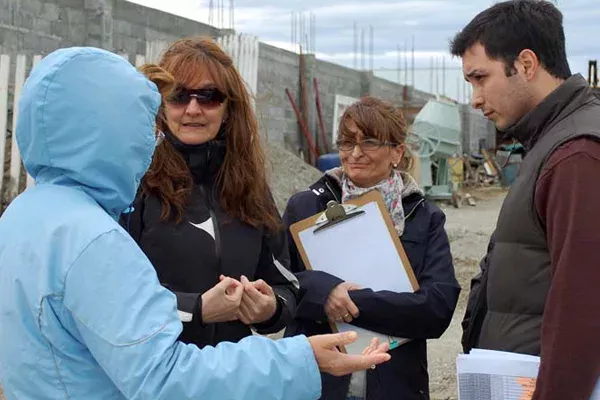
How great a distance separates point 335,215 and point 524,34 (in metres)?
0.99

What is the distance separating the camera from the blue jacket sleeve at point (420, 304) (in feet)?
8.74

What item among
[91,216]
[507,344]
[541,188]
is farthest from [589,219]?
[91,216]

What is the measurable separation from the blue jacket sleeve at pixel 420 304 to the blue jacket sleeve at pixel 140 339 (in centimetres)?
125

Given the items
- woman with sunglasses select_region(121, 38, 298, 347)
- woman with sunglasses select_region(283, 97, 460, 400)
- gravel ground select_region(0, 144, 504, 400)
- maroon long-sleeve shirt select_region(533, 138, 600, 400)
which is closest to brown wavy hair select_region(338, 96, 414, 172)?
woman with sunglasses select_region(283, 97, 460, 400)

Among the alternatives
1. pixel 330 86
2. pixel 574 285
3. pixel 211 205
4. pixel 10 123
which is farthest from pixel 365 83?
pixel 574 285

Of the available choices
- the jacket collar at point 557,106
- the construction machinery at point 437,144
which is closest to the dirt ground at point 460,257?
the construction machinery at point 437,144

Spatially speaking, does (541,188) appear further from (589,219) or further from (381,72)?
(381,72)

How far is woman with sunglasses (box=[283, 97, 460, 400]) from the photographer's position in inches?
105

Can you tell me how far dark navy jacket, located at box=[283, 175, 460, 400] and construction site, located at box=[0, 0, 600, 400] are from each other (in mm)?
394

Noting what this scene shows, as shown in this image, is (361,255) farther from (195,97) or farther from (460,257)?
(460,257)

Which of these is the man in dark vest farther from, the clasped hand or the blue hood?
the blue hood

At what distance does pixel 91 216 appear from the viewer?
1420 mm

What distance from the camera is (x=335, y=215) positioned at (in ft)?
9.10

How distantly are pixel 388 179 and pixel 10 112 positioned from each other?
5.79m
